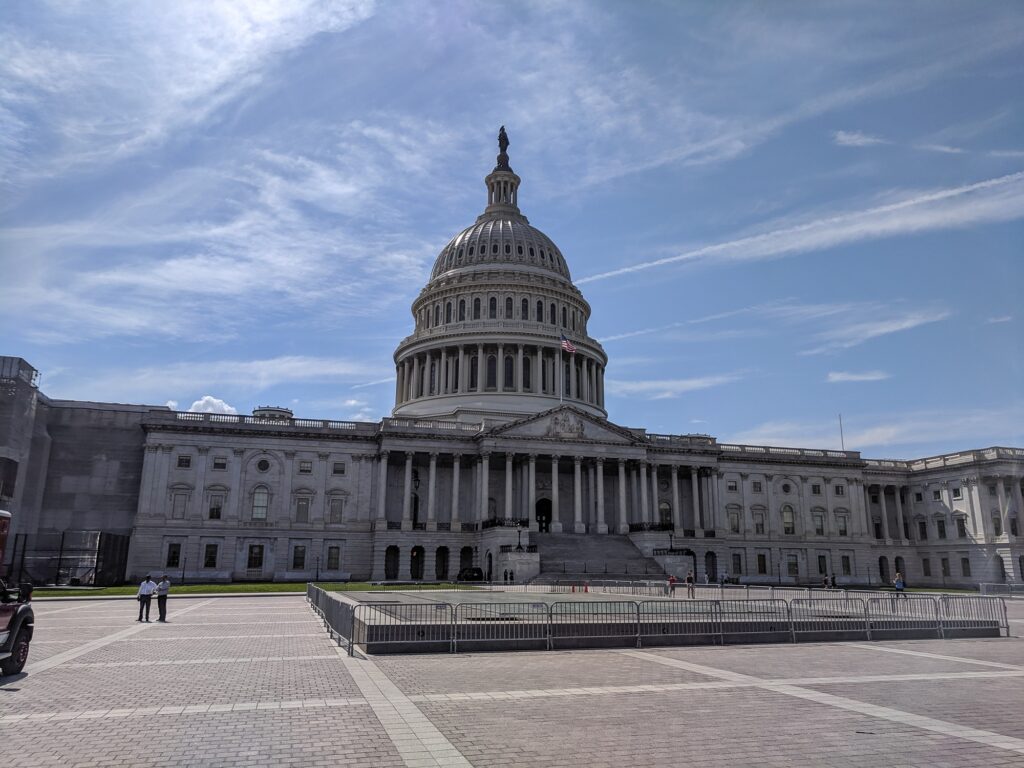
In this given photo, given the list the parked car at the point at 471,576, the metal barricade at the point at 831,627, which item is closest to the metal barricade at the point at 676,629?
the metal barricade at the point at 831,627

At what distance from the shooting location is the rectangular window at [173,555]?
2758 inches

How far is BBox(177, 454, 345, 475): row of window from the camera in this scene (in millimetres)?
72750

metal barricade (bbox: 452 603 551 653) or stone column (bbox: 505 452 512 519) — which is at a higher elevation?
stone column (bbox: 505 452 512 519)

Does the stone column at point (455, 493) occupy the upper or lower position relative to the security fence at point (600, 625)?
upper

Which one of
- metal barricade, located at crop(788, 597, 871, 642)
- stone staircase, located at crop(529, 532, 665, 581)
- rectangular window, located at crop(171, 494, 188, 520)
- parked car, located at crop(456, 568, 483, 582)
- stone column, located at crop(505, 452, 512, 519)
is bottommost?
metal barricade, located at crop(788, 597, 871, 642)

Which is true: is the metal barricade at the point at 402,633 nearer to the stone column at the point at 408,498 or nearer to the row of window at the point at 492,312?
the stone column at the point at 408,498

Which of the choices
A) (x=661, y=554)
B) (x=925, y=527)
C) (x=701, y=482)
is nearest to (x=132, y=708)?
(x=661, y=554)

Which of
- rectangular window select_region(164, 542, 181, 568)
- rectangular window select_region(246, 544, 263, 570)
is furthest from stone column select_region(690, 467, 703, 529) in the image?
rectangular window select_region(164, 542, 181, 568)

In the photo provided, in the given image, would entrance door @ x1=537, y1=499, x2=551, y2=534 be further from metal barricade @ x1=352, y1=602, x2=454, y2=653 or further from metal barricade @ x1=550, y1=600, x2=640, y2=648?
metal barricade @ x1=352, y1=602, x2=454, y2=653

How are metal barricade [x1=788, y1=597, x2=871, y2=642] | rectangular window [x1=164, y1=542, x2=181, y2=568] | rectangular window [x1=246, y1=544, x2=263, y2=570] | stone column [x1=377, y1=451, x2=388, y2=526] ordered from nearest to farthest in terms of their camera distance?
1. metal barricade [x1=788, y1=597, x2=871, y2=642]
2. rectangular window [x1=164, y1=542, x2=181, y2=568]
3. rectangular window [x1=246, y1=544, x2=263, y2=570]
4. stone column [x1=377, y1=451, x2=388, y2=526]

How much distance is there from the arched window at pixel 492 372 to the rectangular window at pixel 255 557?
33343mm

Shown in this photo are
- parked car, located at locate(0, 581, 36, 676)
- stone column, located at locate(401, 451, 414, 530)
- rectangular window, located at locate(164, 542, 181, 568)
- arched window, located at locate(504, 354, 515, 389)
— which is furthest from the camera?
arched window, located at locate(504, 354, 515, 389)

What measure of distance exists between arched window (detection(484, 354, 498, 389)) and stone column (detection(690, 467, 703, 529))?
2511cm

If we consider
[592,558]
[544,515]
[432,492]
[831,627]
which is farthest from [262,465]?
[831,627]
